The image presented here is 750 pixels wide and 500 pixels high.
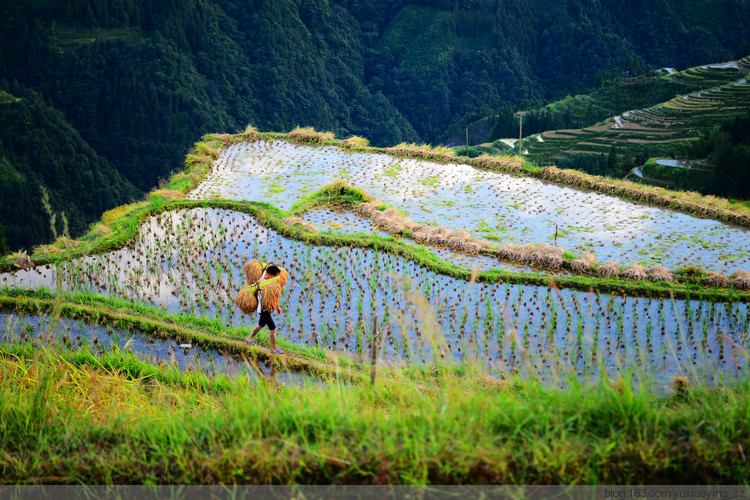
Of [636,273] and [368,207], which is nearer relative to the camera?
[636,273]

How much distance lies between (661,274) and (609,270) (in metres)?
0.61

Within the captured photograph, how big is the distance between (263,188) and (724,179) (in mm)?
22830

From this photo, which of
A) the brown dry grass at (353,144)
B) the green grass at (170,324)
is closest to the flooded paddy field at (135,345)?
the green grass at (170,324)

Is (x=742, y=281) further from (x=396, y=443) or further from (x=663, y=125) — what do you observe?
(x=663, y=125)

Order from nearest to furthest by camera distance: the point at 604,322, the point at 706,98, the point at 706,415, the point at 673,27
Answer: the point at 706,415
the point at 604,322
the point at 706,98
the point at 673,27

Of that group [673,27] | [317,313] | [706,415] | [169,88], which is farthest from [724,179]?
[673,27]

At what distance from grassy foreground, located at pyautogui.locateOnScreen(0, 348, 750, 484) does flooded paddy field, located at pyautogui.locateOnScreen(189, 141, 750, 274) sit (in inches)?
238

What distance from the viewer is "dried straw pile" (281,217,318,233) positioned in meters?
9.61

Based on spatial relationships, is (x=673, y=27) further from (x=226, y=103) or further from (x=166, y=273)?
(x=166, y=273)

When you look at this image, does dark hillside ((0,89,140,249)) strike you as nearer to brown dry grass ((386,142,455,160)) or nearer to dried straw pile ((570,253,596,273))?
brown dry grass ((386,142,455,160))

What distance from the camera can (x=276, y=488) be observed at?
2.32 metres

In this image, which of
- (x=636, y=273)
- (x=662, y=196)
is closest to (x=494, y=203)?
(x=662, y=196)

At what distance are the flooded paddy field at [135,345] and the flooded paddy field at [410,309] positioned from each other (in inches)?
27.4

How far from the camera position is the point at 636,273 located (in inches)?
290
